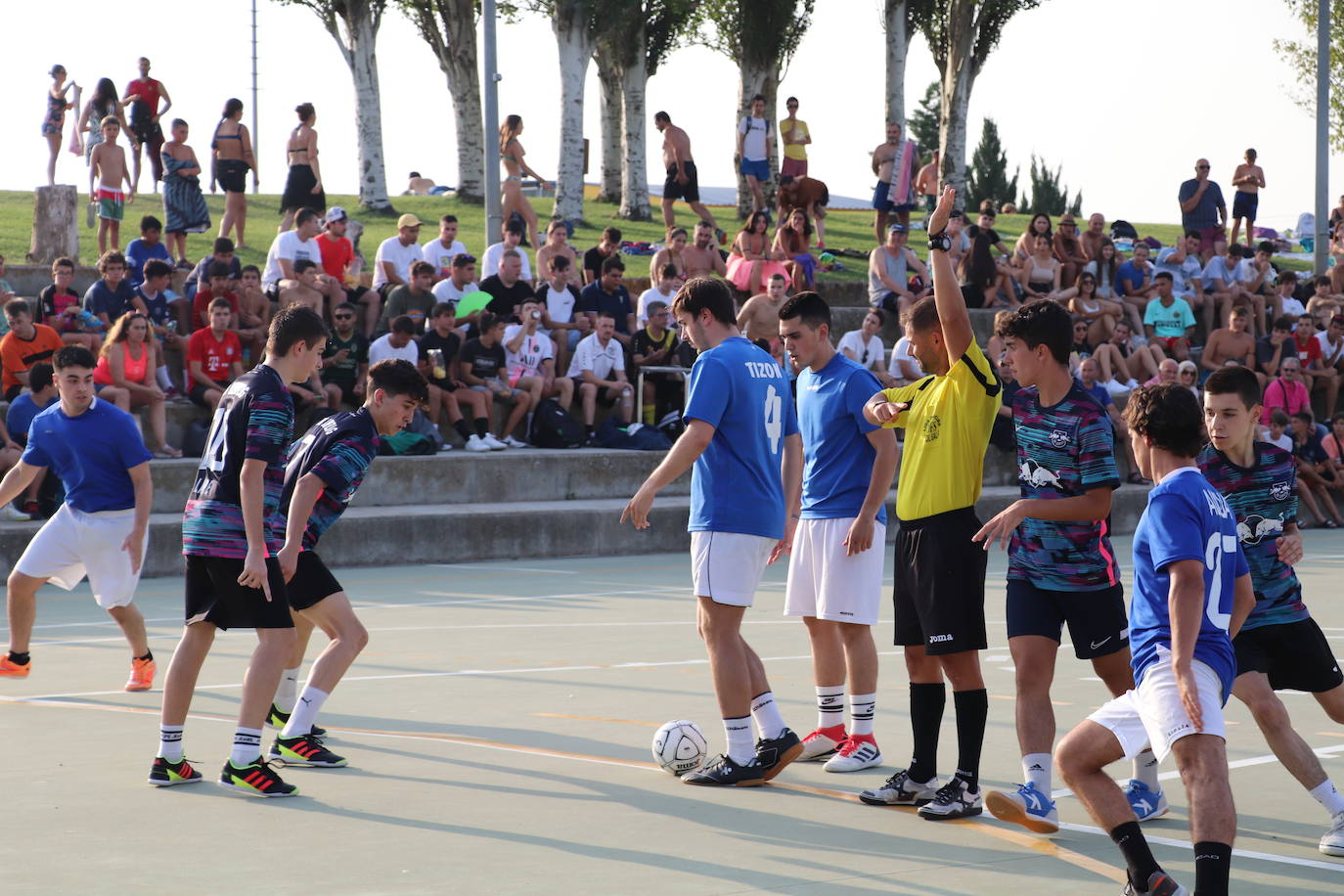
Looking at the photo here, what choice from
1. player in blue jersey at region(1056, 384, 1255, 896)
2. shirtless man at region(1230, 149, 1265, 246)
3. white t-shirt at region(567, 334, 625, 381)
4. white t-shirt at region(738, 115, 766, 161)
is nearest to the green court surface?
player in blue jersey at region(1056, 384, 1255, 896)

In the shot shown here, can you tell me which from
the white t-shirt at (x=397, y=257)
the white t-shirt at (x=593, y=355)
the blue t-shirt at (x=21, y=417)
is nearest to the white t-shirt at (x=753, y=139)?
the white t-shirt at (x=397, y=257)

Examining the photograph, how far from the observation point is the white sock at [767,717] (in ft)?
22.8

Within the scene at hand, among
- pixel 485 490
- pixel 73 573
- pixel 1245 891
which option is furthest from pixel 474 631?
pixel 1245 891

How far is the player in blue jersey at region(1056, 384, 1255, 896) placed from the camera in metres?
4.72

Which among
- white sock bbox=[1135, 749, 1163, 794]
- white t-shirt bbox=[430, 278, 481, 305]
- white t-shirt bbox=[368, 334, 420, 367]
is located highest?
white t-shirt bbox=[430, 278, 481, 305]

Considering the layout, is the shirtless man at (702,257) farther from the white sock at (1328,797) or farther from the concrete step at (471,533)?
the white sock at (1328,797)

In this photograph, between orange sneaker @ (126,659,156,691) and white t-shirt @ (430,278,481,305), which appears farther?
white t-shirt @ (430,278,481,305)

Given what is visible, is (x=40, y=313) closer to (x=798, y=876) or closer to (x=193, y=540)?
(x=193, y=540)

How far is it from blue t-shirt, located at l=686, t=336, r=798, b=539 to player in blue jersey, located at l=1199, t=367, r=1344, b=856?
1755 millimetres

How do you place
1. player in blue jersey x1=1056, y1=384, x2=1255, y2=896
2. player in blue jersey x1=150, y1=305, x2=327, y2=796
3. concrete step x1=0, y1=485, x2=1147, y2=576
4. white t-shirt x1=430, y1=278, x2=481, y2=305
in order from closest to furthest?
player in blue jersey x1=1056, y1=384, x2=1255, y2=896, player in blue jersey x1=150, y1=305, x2=327, y2=796, concrete step x1=0, y1=485, x2=1147, y2=576, white t-shirt x1=430, y1=278, x2=481, y2=305

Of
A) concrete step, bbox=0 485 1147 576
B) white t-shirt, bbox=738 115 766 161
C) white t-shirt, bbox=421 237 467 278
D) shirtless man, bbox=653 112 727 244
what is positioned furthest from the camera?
white t-shirt, bbox=738 115 766 161

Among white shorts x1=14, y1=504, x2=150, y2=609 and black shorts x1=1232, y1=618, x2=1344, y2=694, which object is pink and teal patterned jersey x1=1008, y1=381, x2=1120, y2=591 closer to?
black shorts x1=1232, y1=618, x2=1344, y2=694

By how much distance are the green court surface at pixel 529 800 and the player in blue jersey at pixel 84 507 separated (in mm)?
386

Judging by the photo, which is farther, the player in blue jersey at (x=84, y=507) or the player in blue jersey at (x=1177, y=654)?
the player in blue jersey at (x=84, y=507)
